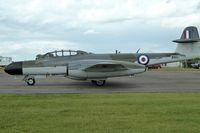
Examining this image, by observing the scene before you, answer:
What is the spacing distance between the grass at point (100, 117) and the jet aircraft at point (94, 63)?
9188 millimetres

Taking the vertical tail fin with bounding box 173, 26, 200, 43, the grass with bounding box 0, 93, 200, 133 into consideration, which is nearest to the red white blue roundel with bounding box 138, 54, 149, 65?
the vertical tail fin with bounding box 173, 26, 200, 43

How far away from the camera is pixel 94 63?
19312 mm

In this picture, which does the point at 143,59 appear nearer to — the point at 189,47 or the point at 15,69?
the point at 189,47

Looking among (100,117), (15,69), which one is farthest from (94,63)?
(100,117)

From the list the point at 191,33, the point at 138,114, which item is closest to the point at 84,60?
the point at 191,33

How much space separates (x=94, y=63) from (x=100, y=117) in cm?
1141

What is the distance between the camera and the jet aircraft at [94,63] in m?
19.5

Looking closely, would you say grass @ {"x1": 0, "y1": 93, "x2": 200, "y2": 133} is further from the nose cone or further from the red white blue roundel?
the red white blue roundel

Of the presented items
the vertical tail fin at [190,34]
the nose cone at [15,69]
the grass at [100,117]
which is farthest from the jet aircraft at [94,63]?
the grass at [100,117]

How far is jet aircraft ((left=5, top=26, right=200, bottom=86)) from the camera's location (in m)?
19.5

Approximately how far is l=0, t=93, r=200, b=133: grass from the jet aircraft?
30.1ft

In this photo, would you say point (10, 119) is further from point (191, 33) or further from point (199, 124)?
point (191, 33)

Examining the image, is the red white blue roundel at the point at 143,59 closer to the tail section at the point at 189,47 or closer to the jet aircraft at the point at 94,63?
the jet aircraft at the point at 94,63

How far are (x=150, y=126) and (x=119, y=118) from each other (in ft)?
A: 3.48
